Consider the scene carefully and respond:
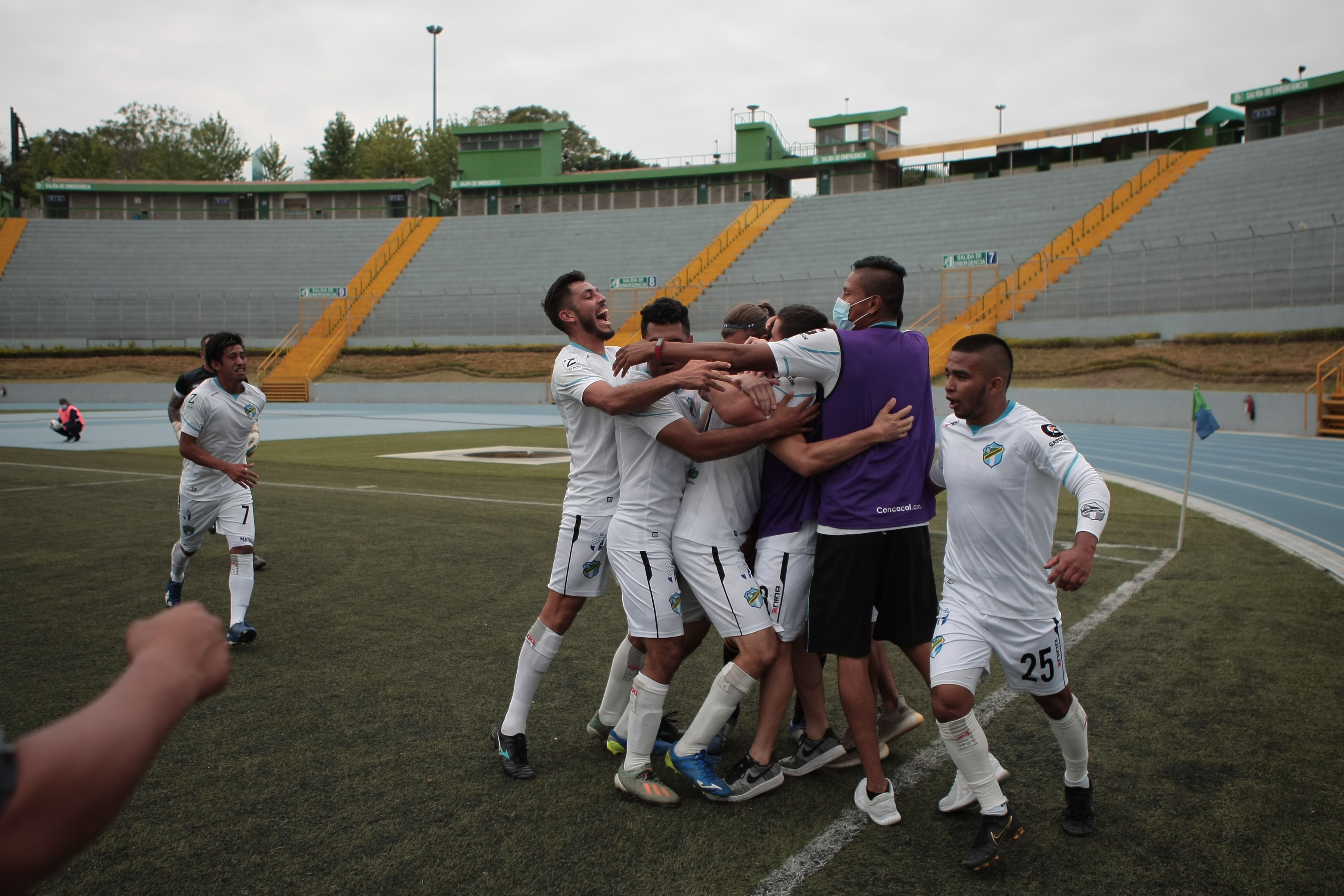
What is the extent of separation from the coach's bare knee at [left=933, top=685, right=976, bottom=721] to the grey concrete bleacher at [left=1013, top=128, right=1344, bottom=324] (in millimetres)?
27917

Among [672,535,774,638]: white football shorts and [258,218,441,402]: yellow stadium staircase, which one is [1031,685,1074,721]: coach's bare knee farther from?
[258,218,441,402]: yellow stadium staircase

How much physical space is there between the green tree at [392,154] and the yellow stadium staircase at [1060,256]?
56449 mm

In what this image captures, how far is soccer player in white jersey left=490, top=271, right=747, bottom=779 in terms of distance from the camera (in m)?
4.07

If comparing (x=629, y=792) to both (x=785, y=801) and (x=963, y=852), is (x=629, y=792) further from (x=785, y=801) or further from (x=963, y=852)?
(x=963, y=852)

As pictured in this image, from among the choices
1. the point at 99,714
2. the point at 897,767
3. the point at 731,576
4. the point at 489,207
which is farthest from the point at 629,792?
the point at 489,207

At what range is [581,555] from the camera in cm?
414

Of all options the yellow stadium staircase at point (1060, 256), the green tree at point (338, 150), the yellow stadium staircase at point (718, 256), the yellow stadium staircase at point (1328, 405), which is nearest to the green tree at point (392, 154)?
the green tree at point (338, 150)

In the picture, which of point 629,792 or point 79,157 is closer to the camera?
point 629,792

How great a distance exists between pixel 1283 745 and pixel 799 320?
Answer: 2.98 m

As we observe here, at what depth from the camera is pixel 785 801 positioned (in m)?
3.79

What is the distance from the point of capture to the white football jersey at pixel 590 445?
13.4 feet

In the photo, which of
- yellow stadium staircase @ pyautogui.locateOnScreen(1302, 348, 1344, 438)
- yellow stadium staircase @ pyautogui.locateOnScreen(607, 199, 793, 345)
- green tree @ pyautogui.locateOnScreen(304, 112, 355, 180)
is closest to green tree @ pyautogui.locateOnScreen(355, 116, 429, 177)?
green tree @ pyautogui.locateOnScreen(304, 112, 355, 180)

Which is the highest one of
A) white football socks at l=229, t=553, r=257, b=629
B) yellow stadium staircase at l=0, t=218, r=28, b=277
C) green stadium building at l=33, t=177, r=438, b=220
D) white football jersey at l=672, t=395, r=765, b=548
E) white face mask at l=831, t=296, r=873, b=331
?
green stadium building at l=33, t=177, r=438, b=220

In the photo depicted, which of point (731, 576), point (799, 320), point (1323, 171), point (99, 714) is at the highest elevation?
point (1323, 171)
